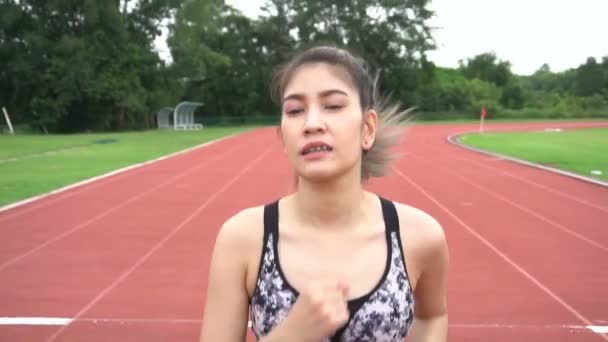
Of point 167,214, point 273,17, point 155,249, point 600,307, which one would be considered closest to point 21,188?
point 167,214

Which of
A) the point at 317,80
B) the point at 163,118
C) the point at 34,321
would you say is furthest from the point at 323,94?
the point at 163,118

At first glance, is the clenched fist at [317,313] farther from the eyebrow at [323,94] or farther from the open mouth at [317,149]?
→ the eyebrow at [323,94]

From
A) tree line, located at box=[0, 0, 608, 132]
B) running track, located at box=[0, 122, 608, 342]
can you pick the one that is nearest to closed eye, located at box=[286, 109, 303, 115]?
running track, located at box=[0, 122, 608, 342]

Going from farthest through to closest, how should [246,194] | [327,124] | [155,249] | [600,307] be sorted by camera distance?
1. [246,194]
2. [155,249]
3. [600,307]
4. [327,124]

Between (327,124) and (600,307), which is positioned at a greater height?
(327,124)

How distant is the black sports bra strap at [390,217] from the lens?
5.22ft

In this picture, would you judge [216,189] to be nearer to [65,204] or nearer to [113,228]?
[65,204]

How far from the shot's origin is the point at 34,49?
4519 centimetres

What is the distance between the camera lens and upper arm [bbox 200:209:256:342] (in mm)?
1508

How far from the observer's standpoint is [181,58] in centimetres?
4900

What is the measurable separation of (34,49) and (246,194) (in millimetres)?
36171

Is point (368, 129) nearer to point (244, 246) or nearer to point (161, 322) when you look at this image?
point (244, 246)

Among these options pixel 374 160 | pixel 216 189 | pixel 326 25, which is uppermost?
pixel 326 25

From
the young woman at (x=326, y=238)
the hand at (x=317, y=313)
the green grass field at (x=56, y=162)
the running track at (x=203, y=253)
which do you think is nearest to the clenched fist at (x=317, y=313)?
the hand at (x=317, y=313)
